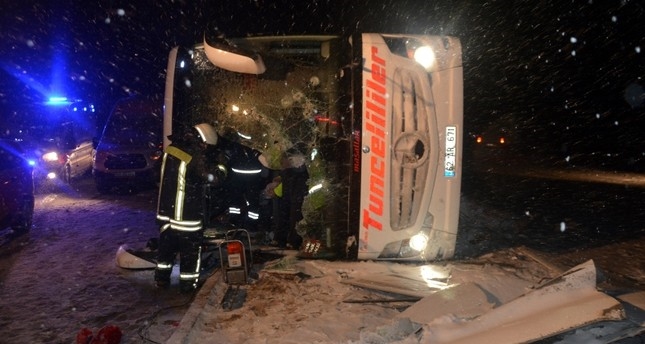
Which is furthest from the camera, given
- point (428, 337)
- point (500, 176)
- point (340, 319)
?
point (500, 176)

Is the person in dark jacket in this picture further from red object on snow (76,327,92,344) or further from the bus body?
red object on snow (76,327,92,344)

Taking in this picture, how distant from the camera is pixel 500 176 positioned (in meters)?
15.3

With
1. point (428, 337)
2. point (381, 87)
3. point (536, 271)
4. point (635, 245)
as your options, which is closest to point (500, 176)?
point (635, 245)

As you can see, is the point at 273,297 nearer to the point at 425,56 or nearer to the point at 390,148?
the point at 390,148

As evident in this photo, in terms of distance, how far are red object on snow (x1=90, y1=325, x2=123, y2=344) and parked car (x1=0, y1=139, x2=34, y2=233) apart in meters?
4.25

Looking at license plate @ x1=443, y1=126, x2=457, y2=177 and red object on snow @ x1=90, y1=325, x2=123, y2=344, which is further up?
license plate @ x1=443, y1=126, x2=457, y2=177

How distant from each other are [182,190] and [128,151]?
23.0ft

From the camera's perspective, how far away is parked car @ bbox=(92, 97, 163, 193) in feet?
35.8

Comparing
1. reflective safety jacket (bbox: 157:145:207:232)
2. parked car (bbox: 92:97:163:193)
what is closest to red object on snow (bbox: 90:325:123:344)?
reflective safety jacket (bbox: 157:145:207:232)

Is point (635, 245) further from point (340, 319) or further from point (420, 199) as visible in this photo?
point (340, 319)

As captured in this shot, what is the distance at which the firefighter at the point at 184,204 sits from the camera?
15.6 feet

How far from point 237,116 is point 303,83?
101 centimetres

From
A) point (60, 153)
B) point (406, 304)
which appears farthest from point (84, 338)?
point (60, 153)

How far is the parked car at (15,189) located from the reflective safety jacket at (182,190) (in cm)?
345
